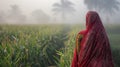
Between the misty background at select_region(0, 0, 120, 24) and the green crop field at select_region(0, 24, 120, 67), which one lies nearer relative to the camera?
the green crop field at select_region(0, 24, 120, 67)

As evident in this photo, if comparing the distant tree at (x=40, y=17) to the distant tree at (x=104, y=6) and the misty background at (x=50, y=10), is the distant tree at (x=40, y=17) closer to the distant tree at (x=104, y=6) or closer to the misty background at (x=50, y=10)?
the misty background at (x=50, y=10)

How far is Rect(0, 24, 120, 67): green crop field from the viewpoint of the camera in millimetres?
4000

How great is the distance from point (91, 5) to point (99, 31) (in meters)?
4.75

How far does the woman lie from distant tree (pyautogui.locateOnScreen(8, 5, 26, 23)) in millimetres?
5055

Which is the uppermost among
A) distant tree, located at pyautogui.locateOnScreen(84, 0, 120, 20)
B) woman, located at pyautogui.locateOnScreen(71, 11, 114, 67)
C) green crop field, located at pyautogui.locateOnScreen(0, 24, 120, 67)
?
distant tree, located at pyautogui.locateOnScreen(84, 0, 120, 20)

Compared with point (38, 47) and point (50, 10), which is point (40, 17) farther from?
point (38, 47)

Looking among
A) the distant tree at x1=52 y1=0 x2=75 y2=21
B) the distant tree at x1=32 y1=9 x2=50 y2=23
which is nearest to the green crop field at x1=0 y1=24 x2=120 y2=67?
the distant tree at x1=32 y1=9 x2=50 y2=23

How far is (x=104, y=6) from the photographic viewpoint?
738 cm

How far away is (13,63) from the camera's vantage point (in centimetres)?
379

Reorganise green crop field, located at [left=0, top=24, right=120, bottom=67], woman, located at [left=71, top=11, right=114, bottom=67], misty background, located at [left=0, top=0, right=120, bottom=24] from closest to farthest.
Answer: woman, located at [left=71, top=11, right=114, bottom=67]
green crop field, located at [left=0, top=24, right=120, bottom=67]
misty background, located at [left=0, top=0, right=120, bottom=24]

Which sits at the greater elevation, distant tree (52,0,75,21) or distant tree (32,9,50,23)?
distant tree (52,0,75,21)

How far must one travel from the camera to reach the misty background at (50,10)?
286 inches

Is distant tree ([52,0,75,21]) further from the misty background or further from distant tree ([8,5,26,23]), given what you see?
distant tree ([8,5,26,23])

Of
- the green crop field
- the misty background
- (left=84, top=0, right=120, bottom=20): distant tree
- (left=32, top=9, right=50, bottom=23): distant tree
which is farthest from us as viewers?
(left=32, top=9, right=50, bottom=23): distant tree
